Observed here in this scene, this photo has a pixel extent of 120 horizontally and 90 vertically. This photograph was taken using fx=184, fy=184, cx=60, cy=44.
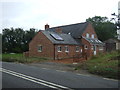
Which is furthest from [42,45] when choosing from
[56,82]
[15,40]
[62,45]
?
[56,82]

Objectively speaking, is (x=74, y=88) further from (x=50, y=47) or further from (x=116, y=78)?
(x=50, y=47)

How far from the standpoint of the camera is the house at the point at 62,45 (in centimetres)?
3250

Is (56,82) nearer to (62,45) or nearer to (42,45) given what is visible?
(62,45)

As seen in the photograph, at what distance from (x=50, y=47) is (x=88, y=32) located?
17.0 m

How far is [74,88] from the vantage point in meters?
8.25

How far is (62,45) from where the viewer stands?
34.0m

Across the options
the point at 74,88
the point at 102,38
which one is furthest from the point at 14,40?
the point at 74,88

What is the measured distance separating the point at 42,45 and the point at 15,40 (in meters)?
23.2

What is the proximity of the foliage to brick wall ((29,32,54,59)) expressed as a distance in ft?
57.6

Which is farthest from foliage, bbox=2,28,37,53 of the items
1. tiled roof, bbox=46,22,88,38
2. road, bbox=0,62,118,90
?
road, bbox=0,62,118,90

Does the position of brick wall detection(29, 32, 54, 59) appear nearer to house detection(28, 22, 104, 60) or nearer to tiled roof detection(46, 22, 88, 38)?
house detection(28, 22, 104, 60)

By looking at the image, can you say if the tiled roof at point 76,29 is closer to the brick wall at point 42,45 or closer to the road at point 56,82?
the brick wall at point 42,45

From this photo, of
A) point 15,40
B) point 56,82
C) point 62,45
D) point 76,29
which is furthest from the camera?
point 15,40

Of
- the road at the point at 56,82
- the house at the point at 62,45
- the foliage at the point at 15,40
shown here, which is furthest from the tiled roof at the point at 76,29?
the road at the point at 56,82
